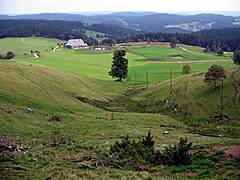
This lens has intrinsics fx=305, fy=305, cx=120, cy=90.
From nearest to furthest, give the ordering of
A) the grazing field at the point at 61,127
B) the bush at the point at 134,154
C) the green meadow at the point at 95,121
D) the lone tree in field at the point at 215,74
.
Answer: the green meadow at the point at 95,121 → the grazing field at the point at 61,127 → the bush at the point at 134,154 → the lone tree in field at the point at 215,74

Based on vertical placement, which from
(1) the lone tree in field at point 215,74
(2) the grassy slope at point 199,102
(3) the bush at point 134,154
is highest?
(1) the lone tree in field at point 215,74

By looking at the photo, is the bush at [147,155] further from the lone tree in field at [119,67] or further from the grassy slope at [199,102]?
the lone tree in field at [119,67]

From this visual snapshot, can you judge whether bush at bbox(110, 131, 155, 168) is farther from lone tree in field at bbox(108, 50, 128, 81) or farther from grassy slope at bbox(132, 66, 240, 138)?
lone tree in field at bbox(108, 50, 128, 81)

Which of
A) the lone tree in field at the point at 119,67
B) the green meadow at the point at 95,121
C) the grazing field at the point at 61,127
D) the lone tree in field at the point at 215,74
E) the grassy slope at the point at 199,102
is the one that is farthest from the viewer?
the lone tree in field at the point at 119,67

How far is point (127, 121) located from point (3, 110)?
1749 centimetres

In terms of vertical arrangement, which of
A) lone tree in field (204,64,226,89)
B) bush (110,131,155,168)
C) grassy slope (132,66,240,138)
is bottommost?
grassy slope (132,66,240,138)

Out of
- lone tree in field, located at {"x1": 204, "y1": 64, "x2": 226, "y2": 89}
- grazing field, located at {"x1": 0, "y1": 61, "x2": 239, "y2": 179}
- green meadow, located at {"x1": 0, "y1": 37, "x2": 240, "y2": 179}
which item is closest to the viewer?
green meadow, located at {"x1": 0, "y1": 37, "x2": 240, "y2": 179}

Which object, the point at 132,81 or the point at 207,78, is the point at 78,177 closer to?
the point at 207,78

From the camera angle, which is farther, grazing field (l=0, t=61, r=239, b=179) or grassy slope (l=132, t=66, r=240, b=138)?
grassy slope (l=132, t=66, r=240, b=138)

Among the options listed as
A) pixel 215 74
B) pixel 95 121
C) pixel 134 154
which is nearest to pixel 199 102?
pixel 215 74

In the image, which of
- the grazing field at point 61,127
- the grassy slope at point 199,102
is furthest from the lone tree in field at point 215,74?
the grazing field at point 61,127

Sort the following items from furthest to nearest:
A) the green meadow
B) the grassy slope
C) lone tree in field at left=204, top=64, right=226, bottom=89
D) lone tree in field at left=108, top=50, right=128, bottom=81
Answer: lone tree in field at left=108, top=50, right=128, bottom=81 → lone tree in field at left=204, top=64, right=226, bottom=89 → the grassy slope → the green meadow

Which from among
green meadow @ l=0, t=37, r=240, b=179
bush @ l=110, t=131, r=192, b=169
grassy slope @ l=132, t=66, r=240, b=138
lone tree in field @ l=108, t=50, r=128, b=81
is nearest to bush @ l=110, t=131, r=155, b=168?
bush @ l=110, t=131, r=192, b=169

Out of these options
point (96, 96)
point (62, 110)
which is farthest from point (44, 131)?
point (96, 96)
